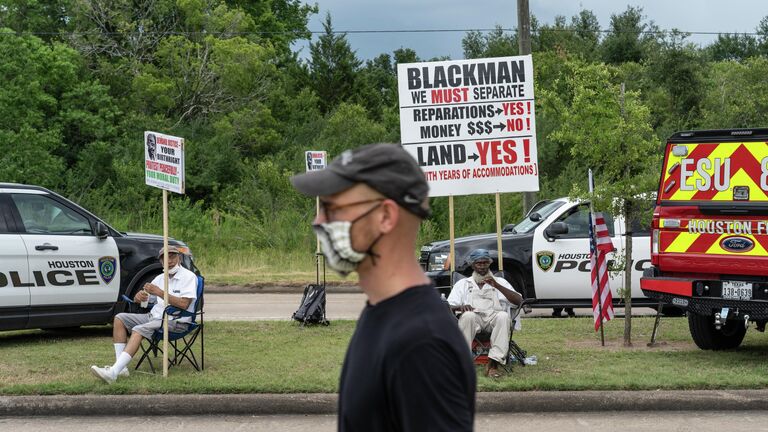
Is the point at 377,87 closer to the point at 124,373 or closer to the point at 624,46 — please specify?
the point at 624,46

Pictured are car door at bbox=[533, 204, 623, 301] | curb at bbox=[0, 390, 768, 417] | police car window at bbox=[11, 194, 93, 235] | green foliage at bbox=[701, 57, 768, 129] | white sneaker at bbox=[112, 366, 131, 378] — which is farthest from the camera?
green foliage at bbox=[701, 57, 768, 129]

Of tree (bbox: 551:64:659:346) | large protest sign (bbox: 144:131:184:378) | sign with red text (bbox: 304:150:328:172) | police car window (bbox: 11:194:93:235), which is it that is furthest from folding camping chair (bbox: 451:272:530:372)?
sign with red text (bbox: 304:150:328:172)

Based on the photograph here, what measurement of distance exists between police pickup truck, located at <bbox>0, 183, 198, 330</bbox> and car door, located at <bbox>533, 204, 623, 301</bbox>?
4.75 meters

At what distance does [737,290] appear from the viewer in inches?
421

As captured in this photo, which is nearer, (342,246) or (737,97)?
(342,246)

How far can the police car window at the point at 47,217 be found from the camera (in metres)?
12.7

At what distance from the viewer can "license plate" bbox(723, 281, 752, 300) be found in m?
10.6

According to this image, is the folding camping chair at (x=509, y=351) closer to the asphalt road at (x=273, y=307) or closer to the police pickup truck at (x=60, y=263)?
A: the police pickup truck at (x=60, y=263)

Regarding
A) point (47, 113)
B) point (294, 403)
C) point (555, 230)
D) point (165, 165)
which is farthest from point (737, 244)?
point (47, 113)

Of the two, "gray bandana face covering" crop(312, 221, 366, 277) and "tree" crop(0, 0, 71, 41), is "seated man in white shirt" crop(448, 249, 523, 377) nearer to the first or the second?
"gray bandana face covering" crop(312, 221, 366, 277)

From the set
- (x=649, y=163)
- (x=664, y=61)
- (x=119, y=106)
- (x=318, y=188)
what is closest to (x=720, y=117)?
(x=664, y=61)

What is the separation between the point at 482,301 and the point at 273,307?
7.44 m

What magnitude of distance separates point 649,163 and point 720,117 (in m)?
27.8

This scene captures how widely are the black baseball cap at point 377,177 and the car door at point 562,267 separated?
12.4 metres
